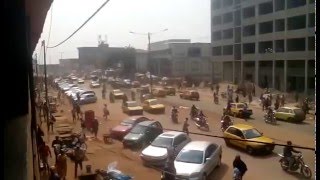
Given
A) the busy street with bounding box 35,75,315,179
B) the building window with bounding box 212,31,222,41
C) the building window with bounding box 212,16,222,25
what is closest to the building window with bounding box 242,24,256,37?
the building window with bounding box 212,31,222,41

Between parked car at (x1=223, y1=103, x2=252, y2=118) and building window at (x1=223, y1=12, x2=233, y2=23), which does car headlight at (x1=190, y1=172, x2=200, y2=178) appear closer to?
parked car at (x1=223, y1=103, x2=252, y2=118)

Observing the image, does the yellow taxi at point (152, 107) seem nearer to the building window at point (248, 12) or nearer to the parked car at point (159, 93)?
the parked car at point (159, 93)

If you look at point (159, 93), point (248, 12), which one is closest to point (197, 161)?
point (159, 93)

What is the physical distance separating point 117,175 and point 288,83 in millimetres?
28851

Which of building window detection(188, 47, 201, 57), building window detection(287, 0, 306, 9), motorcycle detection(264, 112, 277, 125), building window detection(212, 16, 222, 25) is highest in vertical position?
building window detection(212, 16, 222, 25)

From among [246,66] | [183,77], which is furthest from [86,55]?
[246,66]

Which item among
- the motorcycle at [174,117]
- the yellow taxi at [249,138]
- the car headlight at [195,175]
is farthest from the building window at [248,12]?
the car headlight at [195,175]

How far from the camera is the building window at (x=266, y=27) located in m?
37.2

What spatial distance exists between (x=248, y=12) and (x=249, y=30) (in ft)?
6.42

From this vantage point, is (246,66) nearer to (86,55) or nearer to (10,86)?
(10,86)

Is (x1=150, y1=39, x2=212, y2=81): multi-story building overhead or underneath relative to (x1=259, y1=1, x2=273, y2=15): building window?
underneath

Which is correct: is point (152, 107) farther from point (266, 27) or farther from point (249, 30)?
point (249, 30)

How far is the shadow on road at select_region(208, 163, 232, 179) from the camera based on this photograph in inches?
406

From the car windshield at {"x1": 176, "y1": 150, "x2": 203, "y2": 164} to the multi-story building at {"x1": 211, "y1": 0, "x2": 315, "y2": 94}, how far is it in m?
19.6
